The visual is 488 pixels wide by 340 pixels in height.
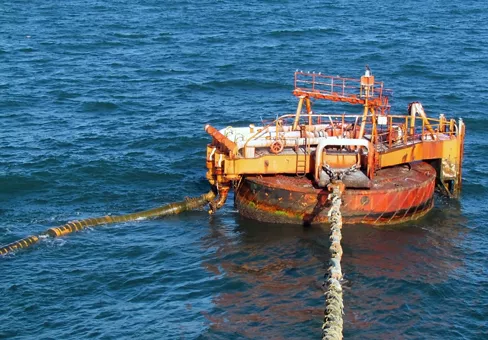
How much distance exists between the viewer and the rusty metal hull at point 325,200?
32.3 metres

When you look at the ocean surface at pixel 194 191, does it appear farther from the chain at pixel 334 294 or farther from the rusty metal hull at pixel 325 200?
the chain at pixel 334 294

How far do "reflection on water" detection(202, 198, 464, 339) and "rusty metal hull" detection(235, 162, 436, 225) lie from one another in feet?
1.44

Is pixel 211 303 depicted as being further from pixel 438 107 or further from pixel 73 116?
pixel 438 107

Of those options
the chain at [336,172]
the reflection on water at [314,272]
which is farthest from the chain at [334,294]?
→ the chain at [336,172]

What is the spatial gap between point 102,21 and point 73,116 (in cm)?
2970

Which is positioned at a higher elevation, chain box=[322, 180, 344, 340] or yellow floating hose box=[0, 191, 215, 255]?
chain box=[322, 180, 344, 340]

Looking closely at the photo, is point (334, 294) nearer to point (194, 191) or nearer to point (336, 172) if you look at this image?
Answer: point (336, 172)

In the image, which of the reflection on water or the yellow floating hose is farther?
the yellow floating hose

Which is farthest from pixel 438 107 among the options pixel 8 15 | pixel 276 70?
pixel 8 15

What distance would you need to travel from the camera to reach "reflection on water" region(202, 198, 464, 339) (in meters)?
26.8

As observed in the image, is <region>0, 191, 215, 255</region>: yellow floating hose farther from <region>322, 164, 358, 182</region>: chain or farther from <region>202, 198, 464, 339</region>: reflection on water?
<region>322, 164, 358, 182</region>: chain

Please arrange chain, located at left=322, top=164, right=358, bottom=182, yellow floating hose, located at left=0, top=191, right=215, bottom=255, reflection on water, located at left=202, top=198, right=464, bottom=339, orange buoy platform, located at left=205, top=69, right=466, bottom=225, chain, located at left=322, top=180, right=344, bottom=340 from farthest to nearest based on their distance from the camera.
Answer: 1. orange buoy platform, located at left=205, top=69, right=466, bottom=225
2. chain, located at left=322, top=164, right=358, bottom=182
3. yellow floating hose, located at left=0, top=191, right=215, bottom=255
4. reflection on water, located at left=202, top=198, right=464, bottom=339
5. chain, located at left=322, top=180, right=344, bottom=340

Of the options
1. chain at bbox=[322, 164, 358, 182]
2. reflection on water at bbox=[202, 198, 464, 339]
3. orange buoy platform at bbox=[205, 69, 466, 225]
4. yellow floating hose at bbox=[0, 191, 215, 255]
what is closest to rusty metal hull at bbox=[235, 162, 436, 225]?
orange buoy platform at bbox=[205, 69, 466, 225]

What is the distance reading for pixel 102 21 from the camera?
7644cm
